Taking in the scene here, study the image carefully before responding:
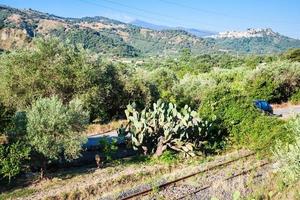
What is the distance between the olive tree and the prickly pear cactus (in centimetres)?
412

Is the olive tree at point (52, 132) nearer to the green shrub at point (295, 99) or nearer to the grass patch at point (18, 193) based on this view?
the grass patch at point (18, 193)

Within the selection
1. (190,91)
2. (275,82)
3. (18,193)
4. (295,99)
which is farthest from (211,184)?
(295,99)

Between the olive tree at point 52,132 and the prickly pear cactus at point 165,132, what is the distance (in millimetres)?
4123

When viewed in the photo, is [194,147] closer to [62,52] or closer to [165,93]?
[62,52]

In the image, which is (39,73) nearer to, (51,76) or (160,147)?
(51,76)

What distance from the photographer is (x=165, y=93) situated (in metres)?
39.5

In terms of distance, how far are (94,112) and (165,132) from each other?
13987 mm

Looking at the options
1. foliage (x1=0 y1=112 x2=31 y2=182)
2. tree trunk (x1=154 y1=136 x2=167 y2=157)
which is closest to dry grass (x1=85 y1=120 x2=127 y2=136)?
tree trunk (x1=154 y1=136 x2=167 y2=157)

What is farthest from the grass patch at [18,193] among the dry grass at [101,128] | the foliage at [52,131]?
the dry grass at [101,128]

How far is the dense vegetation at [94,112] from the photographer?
1878 centimetres

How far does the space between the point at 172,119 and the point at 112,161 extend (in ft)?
12.9

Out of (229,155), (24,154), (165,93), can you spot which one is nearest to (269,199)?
(229,155)

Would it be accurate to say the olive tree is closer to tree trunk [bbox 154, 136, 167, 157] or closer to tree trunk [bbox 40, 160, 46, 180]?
tree trunk [bbox 40, 160, 46, 180]

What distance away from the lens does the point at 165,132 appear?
22312mm
